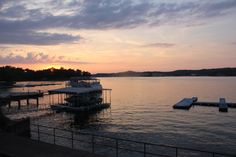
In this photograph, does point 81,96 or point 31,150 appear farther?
point 81,96

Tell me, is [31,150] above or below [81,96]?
above

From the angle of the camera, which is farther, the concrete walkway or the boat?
the boat

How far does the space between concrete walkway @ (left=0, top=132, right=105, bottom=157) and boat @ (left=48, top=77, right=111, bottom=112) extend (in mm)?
47689

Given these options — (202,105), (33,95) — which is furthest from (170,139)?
(33,95)

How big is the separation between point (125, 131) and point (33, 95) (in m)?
51.4

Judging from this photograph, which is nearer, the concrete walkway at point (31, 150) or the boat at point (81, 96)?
the concrete walkway at point (31, 150)

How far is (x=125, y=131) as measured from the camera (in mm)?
41594

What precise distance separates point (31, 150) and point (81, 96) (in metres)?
54.3

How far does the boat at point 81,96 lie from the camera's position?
→ 6619 cm

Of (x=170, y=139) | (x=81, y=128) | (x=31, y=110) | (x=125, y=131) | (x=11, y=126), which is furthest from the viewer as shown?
(x=31, y=110)

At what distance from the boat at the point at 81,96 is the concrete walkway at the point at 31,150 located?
47689mm

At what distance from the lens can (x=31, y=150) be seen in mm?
15945

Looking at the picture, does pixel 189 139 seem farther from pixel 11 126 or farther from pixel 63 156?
pixel 63 156

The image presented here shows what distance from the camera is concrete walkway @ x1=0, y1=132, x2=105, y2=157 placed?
1497cm
